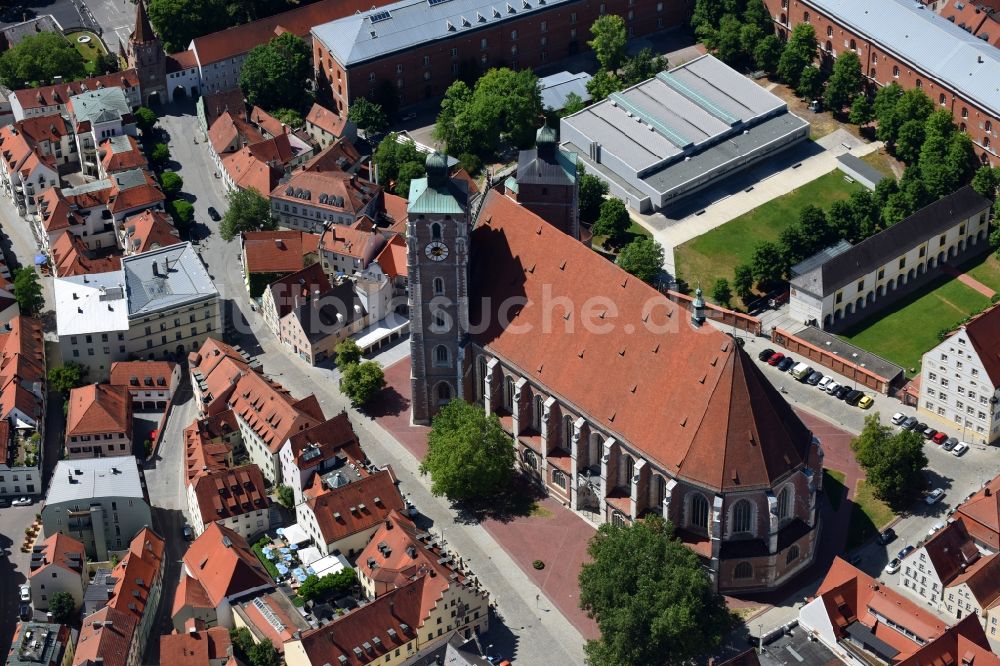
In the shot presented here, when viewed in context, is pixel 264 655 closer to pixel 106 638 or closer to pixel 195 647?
pixel 195 647

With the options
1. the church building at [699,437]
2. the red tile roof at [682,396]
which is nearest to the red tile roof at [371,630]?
the church building at [699,437]

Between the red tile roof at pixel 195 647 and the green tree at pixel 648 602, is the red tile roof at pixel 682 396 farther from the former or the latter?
the red tile roof at pixel 195 647

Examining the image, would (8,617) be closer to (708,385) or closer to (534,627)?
(534,627)

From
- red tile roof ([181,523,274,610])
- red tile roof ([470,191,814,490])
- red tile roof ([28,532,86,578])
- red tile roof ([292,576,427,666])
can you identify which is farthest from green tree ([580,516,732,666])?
Answer: red tile roof ([28,532,86,578])

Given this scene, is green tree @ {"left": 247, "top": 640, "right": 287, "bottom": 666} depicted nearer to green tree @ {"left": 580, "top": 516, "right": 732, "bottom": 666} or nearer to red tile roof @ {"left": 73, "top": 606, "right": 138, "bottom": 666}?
red tile roof @ {"left": 73, "top": 606, "right": 138, "bottom": 666}

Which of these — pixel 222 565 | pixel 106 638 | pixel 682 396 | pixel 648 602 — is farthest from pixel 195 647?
pixel 682 396
